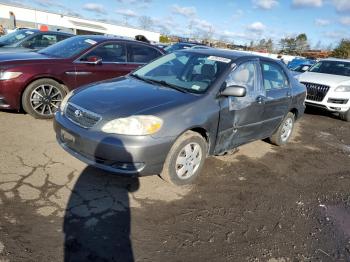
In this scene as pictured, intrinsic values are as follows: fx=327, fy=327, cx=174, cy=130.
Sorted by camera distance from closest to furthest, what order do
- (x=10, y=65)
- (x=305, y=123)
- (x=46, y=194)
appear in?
(x=46, y=194), (x=10, y=65), (x=305, y=123)

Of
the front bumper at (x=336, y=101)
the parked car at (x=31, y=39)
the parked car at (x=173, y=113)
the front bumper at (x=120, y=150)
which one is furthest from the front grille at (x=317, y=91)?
the parked car at (x=31, y=39)

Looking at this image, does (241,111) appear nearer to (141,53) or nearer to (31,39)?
(141,53)

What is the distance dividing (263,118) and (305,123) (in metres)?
4.27

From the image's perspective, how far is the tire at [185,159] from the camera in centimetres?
378

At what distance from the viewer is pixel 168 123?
3.61m

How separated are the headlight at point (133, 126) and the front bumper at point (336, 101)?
7282 mm

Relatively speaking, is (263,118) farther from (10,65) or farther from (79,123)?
(10,65)

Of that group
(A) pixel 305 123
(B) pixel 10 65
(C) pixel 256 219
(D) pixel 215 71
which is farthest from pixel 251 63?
(A) pixel 305 123

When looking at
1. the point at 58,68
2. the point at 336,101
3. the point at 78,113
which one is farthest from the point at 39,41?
the point at 336,101

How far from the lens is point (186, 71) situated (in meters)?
4.66

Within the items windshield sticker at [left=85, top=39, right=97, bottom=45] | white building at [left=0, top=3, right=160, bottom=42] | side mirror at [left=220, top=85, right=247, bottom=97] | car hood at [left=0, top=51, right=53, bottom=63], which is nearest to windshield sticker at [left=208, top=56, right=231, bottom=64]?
side mirror at [left=220, top=85, right=247, bottom=97]

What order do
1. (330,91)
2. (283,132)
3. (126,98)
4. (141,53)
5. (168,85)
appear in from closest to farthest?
(126,98) < (168,85) < (283,132) < (141,53) < (330,91)

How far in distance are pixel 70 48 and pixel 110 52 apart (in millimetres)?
807

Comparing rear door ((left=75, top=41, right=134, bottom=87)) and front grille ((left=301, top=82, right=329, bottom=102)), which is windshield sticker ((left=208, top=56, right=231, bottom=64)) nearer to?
rear door ((left=75, top=41, right=134, bottom=87))
